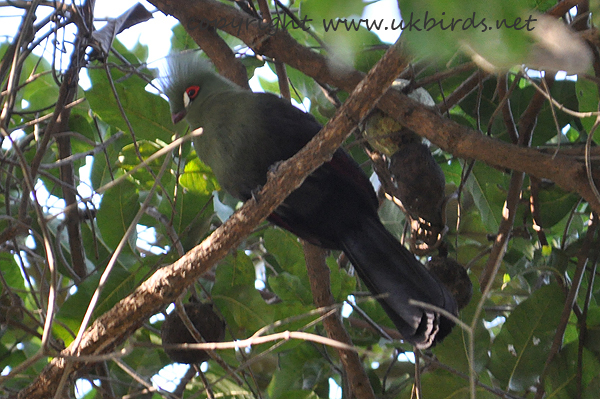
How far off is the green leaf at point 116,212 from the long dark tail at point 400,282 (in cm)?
86

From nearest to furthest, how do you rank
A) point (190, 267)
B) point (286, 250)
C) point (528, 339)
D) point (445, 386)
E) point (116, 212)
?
1. point (190, 267)
2. point (445, 386)
3. point (528, 339)
4. point (116, 212)
5. point (286, 250)

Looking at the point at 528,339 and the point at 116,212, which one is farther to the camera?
the point at 116,212

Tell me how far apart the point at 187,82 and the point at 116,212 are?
76 cm

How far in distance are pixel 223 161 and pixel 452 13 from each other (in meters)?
1.69

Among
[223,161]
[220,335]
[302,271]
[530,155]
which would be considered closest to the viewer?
[530,155]

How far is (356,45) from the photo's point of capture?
0.69m

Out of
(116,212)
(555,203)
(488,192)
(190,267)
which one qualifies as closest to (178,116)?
(116,212)

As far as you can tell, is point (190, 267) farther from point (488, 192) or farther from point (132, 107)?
point (488, 192)

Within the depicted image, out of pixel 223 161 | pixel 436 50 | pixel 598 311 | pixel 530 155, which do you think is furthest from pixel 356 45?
pixel 598 311

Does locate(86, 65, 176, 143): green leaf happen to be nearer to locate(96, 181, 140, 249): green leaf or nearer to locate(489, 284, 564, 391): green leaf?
locate(96, 181, 140, 249): green leaf

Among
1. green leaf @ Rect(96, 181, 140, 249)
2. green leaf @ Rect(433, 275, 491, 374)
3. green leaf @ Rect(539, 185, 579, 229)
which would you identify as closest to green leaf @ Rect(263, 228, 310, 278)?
green leaf @ Rect(96, 181, 140, 249)

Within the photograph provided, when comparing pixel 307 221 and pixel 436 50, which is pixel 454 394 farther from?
pixel 436 50

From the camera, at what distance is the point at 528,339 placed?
205 centimetres

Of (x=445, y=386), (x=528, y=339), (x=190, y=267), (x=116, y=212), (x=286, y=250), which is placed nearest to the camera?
(x=190, y=267)
